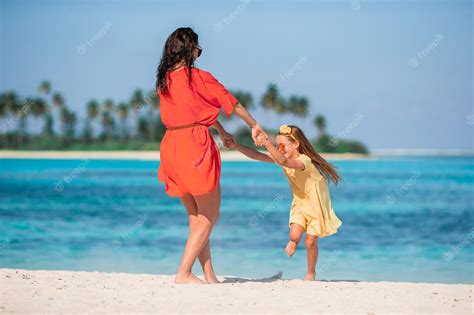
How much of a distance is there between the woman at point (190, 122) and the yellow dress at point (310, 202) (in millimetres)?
830

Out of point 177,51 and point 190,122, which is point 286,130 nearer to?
point 190,122

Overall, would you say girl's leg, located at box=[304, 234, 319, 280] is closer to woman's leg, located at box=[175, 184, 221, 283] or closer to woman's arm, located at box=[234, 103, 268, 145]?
woman's leg, located at box=[175, 184, 221, 283]

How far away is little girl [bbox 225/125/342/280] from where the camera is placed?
6645 millimetres

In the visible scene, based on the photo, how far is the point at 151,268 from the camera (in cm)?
952

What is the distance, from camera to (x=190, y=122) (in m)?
5.82

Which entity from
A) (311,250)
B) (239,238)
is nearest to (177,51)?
(311,250)

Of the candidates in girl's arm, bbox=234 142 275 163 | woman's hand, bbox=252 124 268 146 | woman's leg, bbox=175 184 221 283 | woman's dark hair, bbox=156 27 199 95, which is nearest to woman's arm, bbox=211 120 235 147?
girl's arm, bbox=234 142 275 163

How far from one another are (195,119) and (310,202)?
1419 mm

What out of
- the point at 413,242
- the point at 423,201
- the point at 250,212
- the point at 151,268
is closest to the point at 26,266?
the point at 151,268

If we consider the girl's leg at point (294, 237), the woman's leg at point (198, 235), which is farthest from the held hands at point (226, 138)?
the girl's leg at point (294, 237)

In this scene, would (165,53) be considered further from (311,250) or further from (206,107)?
(311,250)

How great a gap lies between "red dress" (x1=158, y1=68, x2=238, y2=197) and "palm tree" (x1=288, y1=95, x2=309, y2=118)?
297ft

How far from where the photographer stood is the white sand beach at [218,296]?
514cm

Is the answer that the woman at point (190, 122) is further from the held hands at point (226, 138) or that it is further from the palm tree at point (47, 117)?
the palm tree at point (47, 117)
